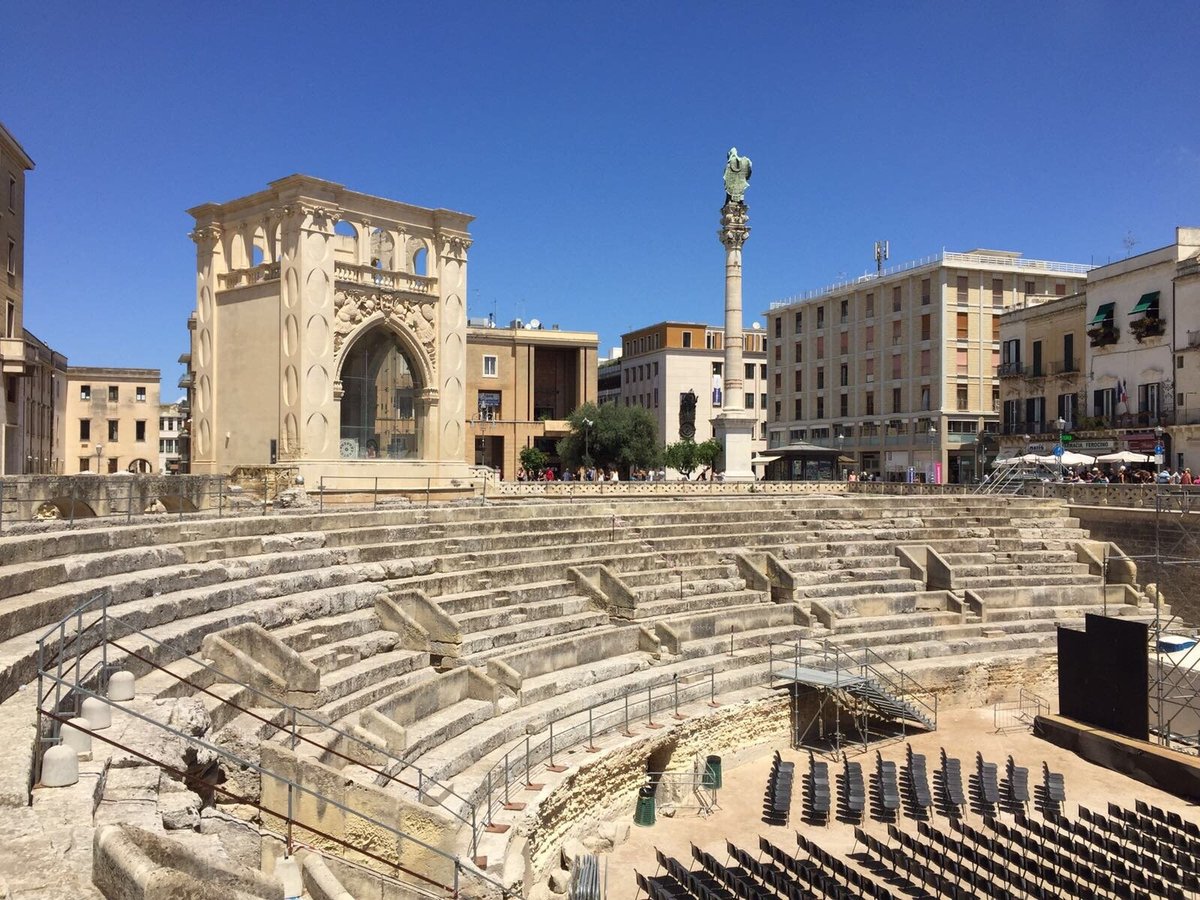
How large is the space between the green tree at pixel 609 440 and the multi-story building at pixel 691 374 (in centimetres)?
1019

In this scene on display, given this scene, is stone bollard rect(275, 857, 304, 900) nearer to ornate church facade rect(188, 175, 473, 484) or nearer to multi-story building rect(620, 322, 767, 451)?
ornate church facade rect(188, 175, 473, 484)

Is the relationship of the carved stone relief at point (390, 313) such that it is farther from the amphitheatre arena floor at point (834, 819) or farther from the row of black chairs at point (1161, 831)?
the row of black chairs at point (1161, 831)

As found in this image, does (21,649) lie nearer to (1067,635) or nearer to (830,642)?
(830,642)

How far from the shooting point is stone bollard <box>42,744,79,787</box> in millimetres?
A: 6297

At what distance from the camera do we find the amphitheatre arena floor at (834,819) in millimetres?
13000

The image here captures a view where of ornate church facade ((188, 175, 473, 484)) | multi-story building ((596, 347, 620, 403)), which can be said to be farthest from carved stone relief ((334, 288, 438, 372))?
multi-story building ((596, 347, 620, 403))

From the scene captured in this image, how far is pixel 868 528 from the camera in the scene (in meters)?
26.5

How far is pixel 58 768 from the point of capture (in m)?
6.32

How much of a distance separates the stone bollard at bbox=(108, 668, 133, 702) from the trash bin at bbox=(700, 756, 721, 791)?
9.44m

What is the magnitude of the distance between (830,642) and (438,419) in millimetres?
12561

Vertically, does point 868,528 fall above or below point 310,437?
below

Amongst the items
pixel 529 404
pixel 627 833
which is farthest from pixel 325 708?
pixel 529 404

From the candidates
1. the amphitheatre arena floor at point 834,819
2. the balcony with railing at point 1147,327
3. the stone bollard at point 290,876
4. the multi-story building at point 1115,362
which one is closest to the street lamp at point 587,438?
the multi-story building at point 1115,362

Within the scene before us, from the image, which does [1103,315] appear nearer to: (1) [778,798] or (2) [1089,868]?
(1) [778,798]
